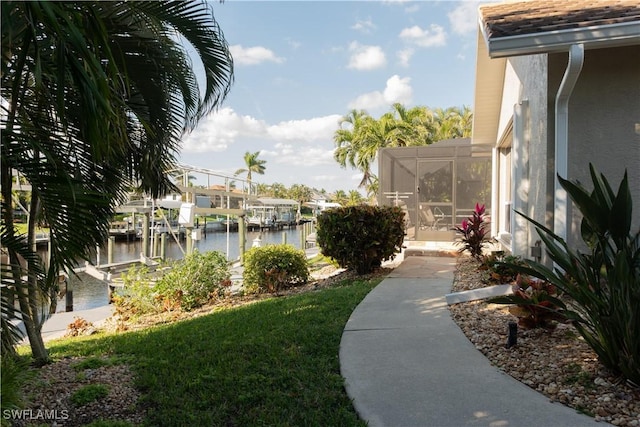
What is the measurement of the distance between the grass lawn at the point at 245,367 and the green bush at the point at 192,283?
248 centimetres

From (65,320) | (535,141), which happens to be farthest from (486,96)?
(65,320)

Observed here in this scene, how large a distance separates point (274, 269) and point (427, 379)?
606 centimetres

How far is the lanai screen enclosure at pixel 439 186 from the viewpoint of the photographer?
13703 mm

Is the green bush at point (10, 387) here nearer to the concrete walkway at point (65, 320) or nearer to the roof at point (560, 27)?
the roof at point (560, 27)

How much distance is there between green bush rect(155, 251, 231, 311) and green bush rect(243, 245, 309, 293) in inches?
22.1

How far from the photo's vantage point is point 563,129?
4.99m

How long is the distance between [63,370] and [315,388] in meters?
2.41

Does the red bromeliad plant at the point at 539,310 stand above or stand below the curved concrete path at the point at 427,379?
above

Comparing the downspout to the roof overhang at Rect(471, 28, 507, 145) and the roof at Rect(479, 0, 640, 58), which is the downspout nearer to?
the roof at Rect(479, 0, 640, 58)

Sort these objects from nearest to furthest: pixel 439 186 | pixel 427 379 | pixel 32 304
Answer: pixel 427 379, pixel 32 304, pixel 439 186

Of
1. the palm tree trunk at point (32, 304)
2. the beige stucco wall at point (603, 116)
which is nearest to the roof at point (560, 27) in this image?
the beige stucco wall at point (603, 116)

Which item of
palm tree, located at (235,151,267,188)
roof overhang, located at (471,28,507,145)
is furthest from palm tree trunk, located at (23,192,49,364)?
palm tree, located at (235,151,267,188)

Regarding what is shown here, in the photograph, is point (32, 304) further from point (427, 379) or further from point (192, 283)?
point (192, 283)

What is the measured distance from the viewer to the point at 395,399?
122 inches
